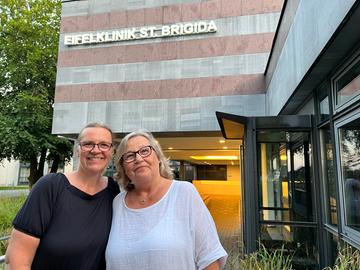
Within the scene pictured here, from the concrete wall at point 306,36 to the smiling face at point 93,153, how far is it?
8.40 feet

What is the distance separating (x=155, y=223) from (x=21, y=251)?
2.36ft

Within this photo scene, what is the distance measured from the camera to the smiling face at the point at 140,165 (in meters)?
1.88

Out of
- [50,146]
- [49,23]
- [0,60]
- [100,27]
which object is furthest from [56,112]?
[49,23]

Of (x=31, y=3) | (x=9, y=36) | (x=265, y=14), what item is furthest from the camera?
(x=31, y=3)

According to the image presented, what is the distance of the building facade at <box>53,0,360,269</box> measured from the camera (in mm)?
4648

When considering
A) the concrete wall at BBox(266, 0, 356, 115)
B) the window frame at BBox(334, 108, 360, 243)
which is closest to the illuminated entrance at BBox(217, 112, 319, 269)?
the concrete wall at BBox(266, 0, 356, 115)

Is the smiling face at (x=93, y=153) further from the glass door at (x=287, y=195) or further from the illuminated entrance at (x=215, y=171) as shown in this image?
the glass door at (x=287, y=195)

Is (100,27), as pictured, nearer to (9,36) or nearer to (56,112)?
(56,112)

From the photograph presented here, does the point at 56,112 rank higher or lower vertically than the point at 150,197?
higher

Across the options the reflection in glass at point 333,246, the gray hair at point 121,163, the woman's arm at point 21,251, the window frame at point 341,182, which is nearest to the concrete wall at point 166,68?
the reflection in glass at point 333,246

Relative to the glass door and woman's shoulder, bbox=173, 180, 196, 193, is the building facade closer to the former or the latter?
the glass door

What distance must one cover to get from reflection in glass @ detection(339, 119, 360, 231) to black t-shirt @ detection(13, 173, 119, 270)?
333 cm

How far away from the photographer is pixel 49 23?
20.4 m

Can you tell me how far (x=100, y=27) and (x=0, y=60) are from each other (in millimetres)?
9402
